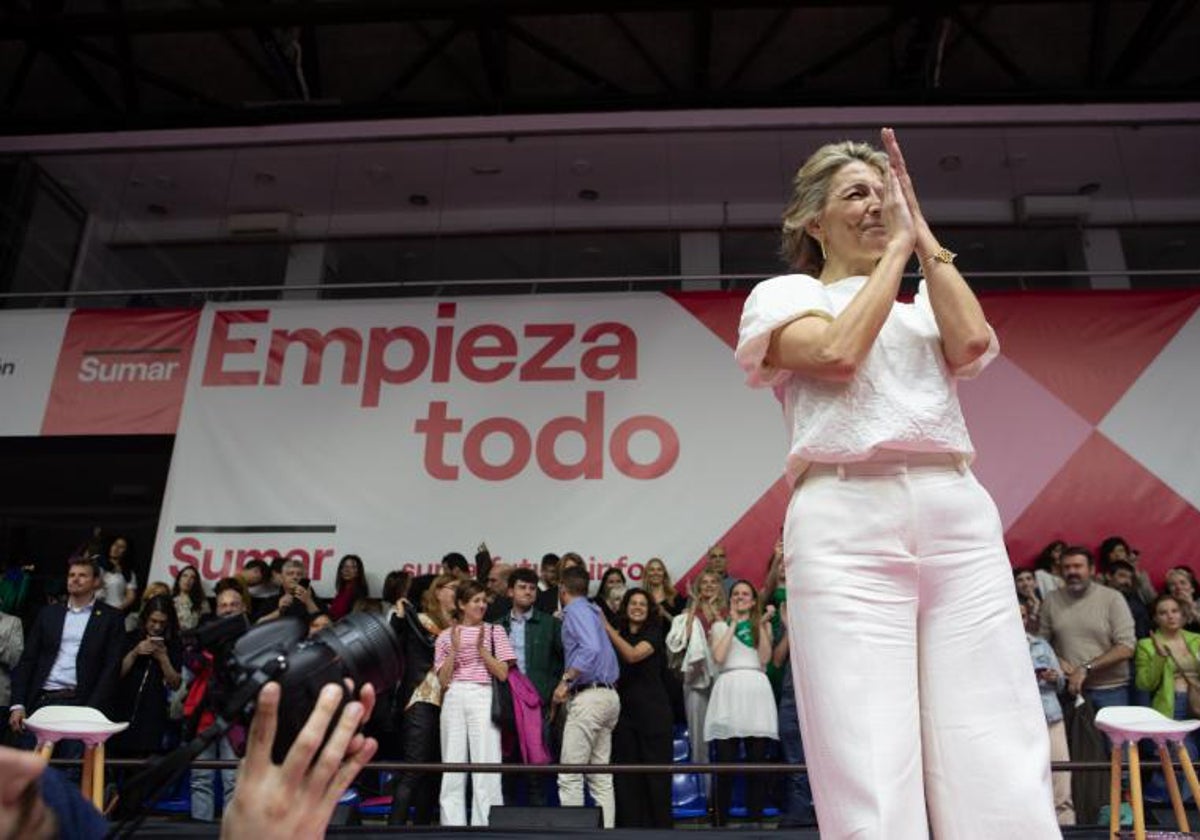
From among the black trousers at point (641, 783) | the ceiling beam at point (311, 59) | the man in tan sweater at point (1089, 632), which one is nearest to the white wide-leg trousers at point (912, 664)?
the black trousers at point (641, 783)

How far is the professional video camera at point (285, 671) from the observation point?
867 mm

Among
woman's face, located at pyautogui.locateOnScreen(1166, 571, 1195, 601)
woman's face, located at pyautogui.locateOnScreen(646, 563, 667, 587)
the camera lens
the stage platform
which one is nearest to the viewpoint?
the camera lens

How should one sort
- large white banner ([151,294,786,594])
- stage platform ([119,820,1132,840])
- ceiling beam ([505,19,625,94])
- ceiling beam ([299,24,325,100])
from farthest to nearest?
1. ceiling beam ([299,24,325,100])
2. ceiling beam ([505,19,625,94])
3. large white banner ([151,294,786,594])
4. stage platform ([119,820,1132,840])

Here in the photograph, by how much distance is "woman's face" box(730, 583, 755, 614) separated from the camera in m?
5.56

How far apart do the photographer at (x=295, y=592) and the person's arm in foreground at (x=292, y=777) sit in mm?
5741

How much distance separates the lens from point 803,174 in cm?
171

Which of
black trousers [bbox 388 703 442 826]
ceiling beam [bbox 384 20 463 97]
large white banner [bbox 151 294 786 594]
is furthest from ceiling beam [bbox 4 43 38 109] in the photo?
black trousers [bbox 388 703 442 826]

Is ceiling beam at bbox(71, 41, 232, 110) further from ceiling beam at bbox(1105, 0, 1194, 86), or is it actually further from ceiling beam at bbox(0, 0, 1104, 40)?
ceiling beam at bbox(1105, 0, 1194, 86)

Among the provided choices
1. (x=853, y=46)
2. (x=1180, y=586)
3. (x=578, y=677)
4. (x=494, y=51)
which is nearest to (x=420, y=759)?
(x=578, y=677)

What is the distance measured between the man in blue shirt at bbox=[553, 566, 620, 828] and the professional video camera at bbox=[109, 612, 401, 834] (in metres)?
4.31

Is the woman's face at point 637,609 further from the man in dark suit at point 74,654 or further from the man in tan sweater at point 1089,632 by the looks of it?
the man in dark suit at point 74,654

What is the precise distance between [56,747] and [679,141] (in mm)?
6486

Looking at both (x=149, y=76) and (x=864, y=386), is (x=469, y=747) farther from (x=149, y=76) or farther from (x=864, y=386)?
(x=149, y=76)

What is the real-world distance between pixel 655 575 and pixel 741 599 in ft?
3.42
